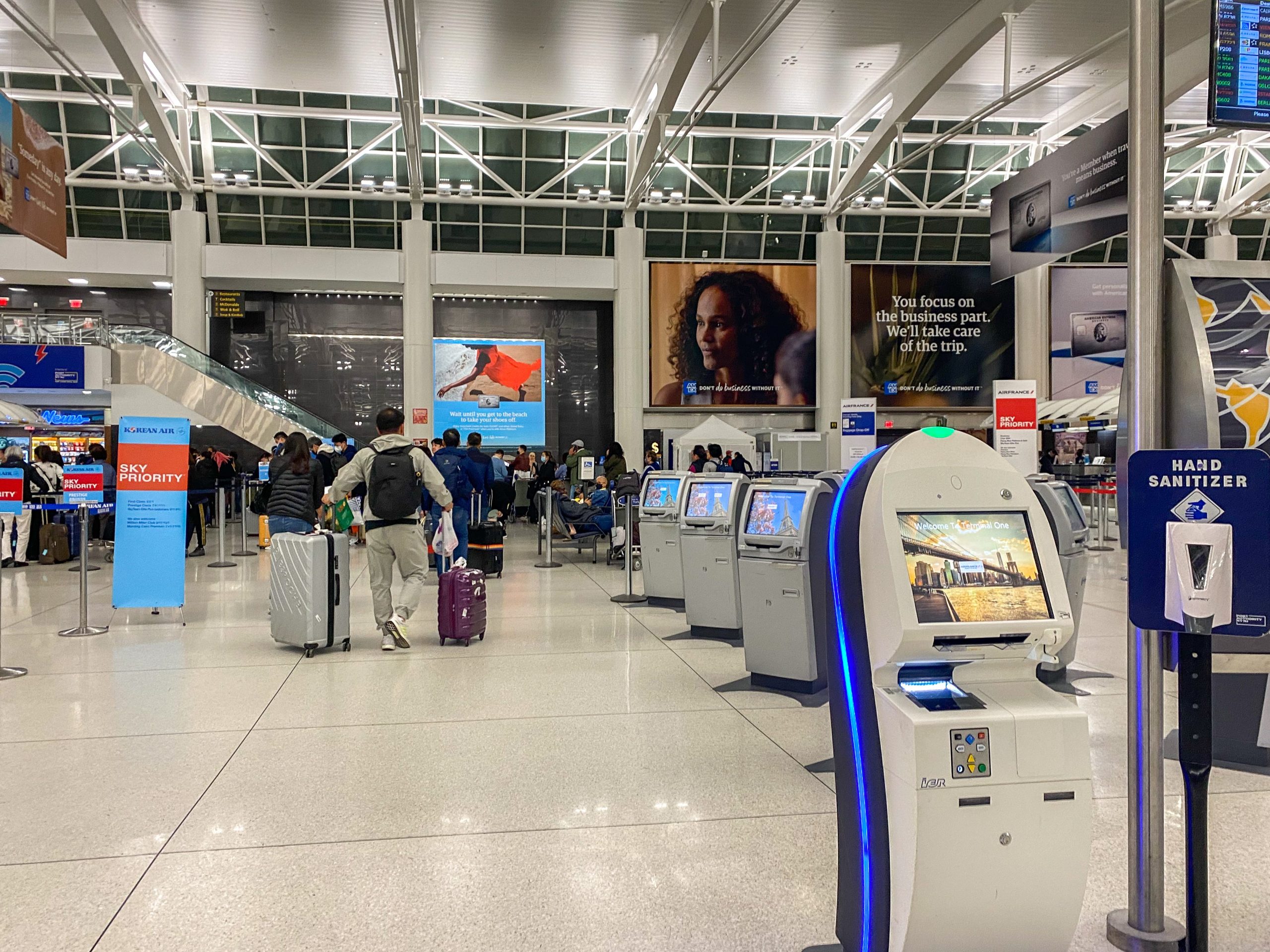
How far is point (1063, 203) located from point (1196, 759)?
1153cm

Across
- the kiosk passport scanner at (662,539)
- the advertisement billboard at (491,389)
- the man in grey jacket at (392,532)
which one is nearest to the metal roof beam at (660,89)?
the advertisement billboard at (491,389)

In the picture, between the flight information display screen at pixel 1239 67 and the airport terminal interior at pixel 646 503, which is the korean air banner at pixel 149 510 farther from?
the flight information display screen at pixel 1239 67

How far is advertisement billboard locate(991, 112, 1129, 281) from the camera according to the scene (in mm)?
11359

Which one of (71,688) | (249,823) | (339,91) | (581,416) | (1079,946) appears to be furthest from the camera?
(581,416)

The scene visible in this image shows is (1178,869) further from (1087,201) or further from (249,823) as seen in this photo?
(1087,201)

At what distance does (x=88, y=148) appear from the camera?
25.1m

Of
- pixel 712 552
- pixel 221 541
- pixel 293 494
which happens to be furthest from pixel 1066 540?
pixel 221 541

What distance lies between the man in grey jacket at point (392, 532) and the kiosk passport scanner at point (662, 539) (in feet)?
8.18

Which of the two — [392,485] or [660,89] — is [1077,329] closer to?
[660,89]

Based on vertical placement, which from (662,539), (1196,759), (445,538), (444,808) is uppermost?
(445,538)

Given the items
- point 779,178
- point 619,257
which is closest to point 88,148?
point 619,257

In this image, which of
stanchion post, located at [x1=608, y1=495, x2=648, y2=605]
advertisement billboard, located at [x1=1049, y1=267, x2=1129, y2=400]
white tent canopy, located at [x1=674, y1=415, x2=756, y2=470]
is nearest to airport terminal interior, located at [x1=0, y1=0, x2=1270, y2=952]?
advertisement billboard, located at [x1=1049, y1=267, x2=1129, y2=400]

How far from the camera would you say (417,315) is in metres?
Result: 25.6

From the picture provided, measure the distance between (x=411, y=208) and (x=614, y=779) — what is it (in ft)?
78.5
